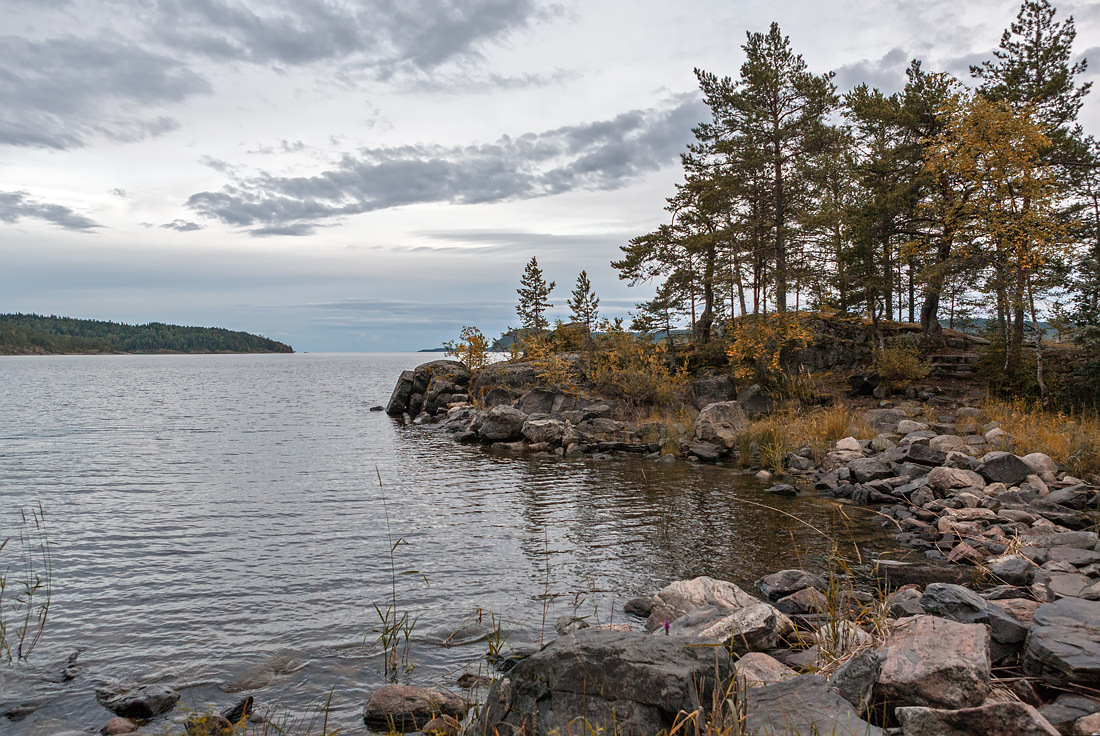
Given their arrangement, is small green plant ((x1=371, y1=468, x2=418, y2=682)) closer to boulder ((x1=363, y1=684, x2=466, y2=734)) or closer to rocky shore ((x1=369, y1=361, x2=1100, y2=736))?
boulder ((x1=363, y1=684, x2=466, y2=734))

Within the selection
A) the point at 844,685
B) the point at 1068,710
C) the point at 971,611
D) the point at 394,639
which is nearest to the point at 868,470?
the point at 971,611

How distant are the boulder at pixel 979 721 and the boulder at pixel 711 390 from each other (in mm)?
24815

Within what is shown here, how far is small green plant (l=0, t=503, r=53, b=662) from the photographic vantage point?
754cm

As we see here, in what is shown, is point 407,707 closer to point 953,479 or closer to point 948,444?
point 953,479

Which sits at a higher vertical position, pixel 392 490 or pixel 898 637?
pixel 898 637

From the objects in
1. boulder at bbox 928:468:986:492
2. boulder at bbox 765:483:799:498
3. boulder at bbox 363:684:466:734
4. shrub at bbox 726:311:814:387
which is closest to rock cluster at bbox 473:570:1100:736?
boulder at bbox 363:684:466:734

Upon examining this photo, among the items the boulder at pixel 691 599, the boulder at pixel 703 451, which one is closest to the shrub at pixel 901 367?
the boulder at pixel 703 451

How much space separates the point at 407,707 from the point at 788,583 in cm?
553

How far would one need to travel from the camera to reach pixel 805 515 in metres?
13.2

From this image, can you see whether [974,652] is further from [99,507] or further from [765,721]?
[99,507]

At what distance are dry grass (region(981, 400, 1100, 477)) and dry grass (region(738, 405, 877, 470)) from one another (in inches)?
142

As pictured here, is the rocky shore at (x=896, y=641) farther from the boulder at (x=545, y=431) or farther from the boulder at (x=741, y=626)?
the boulder at (x=545, y=431)

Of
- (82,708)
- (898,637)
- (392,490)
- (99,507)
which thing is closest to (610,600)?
(898,637)

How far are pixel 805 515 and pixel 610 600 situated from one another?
20.7ft
